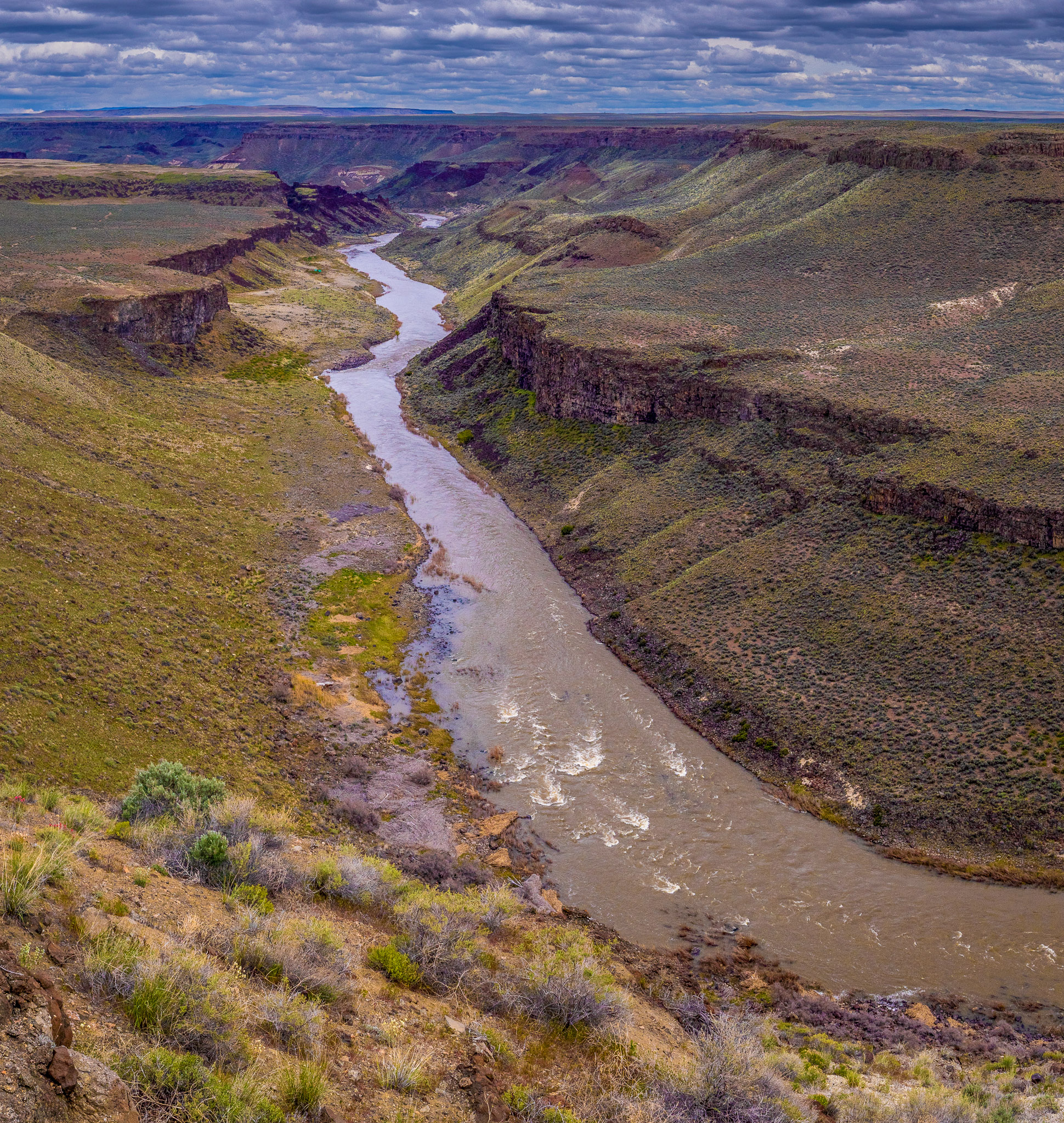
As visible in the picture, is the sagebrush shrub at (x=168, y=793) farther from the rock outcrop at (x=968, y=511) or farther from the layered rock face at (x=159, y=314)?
the layered rock face at (x=159, y=314)

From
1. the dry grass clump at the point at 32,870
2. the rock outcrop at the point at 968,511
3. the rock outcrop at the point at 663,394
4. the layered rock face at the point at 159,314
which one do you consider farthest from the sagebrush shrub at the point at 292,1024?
the layered rock face at the point at 159,314

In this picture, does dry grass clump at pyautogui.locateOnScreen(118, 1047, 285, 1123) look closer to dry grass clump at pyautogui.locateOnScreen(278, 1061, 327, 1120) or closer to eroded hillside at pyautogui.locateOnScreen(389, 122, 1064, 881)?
dry grass clump at pyautogui.locateOnScreen(278, 1061, 327, 1120)

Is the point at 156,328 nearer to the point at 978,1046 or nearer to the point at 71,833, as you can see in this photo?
the point at 71,833

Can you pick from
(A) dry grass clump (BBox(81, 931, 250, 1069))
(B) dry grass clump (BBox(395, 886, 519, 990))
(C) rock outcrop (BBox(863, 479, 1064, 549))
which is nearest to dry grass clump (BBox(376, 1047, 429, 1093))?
(A) dry grass clump (BBox(81, 931, 250, 1069))

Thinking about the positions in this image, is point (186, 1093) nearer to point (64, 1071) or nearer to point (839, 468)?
point (64, 1071)

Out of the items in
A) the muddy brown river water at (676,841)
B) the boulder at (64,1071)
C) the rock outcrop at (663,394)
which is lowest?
the muddy brown river water at (676,841)

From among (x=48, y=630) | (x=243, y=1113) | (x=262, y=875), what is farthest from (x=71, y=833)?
(x=48, y=630)
